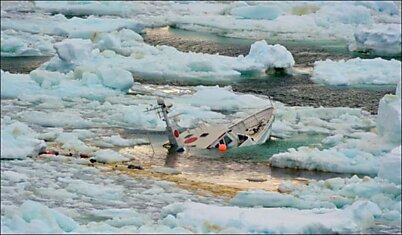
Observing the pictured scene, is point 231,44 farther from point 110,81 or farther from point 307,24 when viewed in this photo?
point 110,81

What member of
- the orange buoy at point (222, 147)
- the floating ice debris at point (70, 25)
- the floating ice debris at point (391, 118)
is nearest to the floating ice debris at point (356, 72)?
the orange buoy at point (222, 147)

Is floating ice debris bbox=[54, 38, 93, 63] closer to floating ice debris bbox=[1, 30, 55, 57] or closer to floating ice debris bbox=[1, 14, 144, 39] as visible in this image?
floating ice debris bbox=[1, 30, 55, 57]

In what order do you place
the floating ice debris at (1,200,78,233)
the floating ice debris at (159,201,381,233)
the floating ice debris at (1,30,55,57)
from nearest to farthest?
the floating ice debris at (1,200,78,233) → the floating ice debris at (159,201,381,233) → the floating ice debris at (1,30,55,57)

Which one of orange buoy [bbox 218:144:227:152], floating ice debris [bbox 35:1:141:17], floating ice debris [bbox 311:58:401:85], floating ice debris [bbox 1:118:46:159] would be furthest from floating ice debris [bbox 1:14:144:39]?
floating ice debris [bbox 1:118:46:159]

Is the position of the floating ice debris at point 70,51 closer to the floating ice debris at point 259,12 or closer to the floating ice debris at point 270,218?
the floating ice debris at point 270,218

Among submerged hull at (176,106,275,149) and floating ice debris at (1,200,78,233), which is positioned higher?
floating ice debris at (1,200,78,233)

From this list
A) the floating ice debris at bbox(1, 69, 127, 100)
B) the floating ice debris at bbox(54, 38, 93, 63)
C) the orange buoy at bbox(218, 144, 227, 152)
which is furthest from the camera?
the floating ice debris at bbox(54, 38, 93, 63)

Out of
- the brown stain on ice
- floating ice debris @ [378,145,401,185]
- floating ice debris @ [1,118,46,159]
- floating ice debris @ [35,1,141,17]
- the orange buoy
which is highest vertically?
floating ice debris @ [378,145,401,185]
